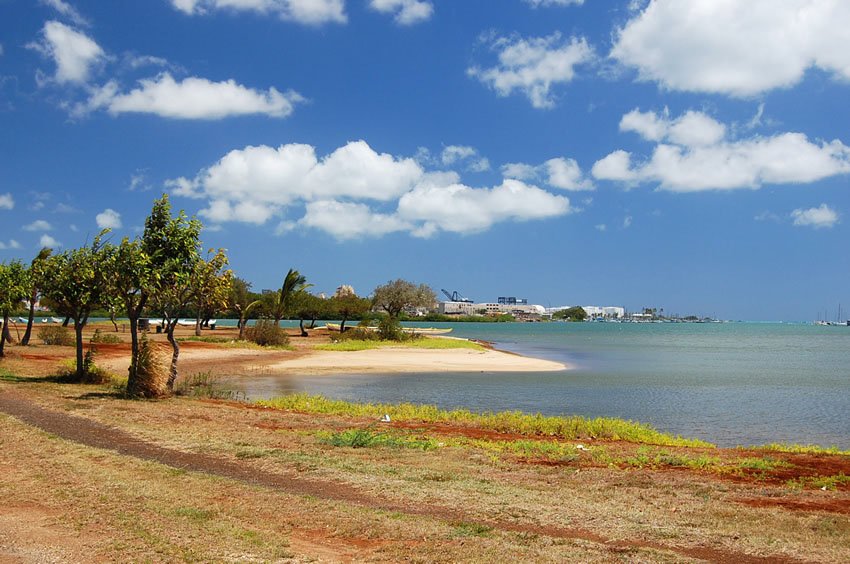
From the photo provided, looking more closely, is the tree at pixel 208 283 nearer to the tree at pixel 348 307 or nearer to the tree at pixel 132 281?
the tree at pixel 132 281

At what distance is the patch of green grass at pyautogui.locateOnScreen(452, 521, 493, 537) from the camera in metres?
7.70

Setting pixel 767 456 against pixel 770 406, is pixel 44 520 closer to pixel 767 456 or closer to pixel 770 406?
pixel 767 456

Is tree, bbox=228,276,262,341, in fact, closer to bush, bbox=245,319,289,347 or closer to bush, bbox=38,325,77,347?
bush, bbox=245,319,289,347

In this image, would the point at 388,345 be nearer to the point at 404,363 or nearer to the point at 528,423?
the point at 404,363

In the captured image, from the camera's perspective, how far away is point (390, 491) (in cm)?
966

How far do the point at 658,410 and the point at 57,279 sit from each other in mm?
21529

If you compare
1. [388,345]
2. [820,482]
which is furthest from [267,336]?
[820,482]

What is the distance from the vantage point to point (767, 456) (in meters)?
14.1

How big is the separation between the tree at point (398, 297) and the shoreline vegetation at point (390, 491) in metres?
75.3

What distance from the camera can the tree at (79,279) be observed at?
21188 millimetres

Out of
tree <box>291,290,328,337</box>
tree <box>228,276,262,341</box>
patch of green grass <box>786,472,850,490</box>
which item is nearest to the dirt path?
patch of green grass <box>786,472,850,490</box>

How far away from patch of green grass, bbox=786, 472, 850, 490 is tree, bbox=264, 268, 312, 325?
59.9 metres

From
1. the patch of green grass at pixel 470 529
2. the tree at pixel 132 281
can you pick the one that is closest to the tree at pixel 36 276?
the tree at pixel 132 281

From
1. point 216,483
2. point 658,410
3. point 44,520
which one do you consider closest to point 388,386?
point 658,410
